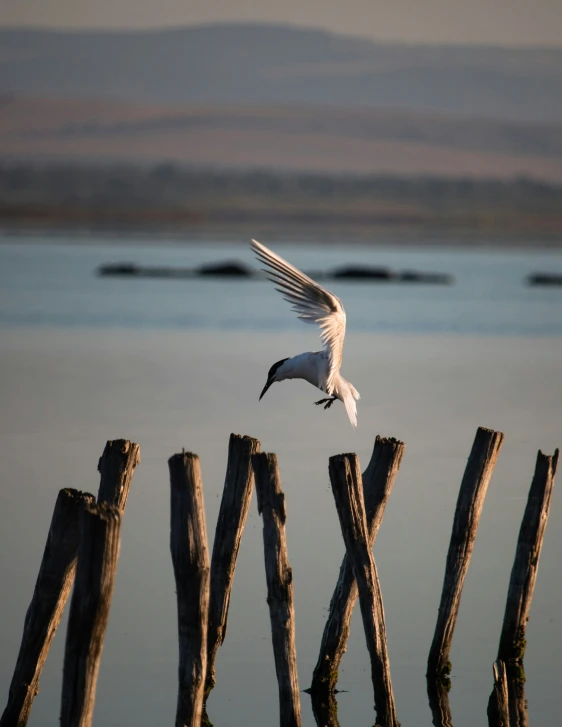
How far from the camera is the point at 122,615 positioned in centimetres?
1062

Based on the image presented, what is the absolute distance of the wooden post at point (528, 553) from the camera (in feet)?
30.9

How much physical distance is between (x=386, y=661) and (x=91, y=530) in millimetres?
2656

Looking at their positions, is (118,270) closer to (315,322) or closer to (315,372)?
(315,322)

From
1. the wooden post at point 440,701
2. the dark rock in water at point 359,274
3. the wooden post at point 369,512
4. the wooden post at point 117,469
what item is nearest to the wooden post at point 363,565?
the wooden post at point 369,512

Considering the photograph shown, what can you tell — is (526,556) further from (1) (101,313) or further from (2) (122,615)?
(1) (101,313)

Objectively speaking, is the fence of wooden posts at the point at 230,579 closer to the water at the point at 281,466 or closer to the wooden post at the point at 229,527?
the wooden post at the point at 229,527

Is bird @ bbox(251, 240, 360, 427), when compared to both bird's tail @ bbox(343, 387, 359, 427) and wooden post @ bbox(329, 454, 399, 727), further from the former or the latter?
wooden post @ bbox(329, 454, 399, 727)

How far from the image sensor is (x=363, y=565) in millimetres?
8398

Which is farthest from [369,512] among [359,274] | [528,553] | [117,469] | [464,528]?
[359,274]

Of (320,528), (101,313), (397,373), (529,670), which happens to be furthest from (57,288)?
(529,670)

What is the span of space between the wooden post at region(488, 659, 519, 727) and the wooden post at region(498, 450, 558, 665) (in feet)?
1.43

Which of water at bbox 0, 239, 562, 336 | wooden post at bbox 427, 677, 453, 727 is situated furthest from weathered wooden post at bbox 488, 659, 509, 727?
water at bbox 0, 239, 562, 336

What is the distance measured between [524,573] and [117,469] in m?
3.22

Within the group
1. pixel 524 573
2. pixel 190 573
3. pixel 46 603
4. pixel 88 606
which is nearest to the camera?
pixel 88 606
